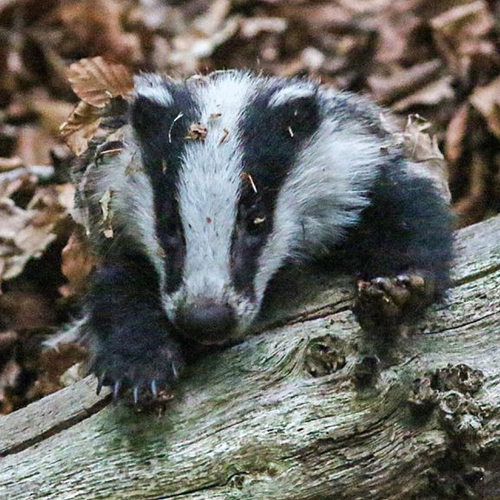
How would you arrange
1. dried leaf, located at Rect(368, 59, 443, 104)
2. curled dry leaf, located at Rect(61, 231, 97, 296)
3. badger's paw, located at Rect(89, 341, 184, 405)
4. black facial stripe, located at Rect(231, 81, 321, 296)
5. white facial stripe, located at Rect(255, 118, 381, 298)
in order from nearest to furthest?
badger's paw, located at Rect(89, 341, 184, 405)
black facial stripe, located at Rect(231, 81, 321, 296)
white facial stripe, located at Rect(255, 118, 381, 298)
curled dry leaf, located at Rect(61, 231, 97, 296)
dried leaf, located at Rect(368, 59, 443, 104)

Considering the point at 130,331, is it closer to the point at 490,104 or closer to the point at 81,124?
the point at 81,124

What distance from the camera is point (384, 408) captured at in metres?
3.68

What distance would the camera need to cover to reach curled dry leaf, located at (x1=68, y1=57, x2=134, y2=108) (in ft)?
17.3

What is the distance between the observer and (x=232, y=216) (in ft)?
12.8

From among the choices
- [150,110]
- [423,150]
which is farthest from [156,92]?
→ [423,150]

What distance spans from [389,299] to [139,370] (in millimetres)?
984

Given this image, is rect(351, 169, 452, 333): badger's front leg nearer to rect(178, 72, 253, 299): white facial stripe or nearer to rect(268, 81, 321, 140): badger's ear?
rect(268, 81, 321, 140): badger's ear

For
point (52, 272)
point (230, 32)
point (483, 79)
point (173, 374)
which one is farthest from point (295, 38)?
point (173, 374)

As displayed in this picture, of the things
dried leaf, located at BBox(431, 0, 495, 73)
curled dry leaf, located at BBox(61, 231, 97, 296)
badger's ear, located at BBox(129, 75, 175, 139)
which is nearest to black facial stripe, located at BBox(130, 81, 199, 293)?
badger's ear, located at BBox(129, 75, 175, 139)

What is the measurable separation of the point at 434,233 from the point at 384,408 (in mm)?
947

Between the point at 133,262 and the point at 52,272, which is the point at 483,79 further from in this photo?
the point at 133,262

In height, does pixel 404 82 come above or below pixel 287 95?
above

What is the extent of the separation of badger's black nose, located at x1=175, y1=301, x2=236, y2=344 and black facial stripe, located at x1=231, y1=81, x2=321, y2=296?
156 mm

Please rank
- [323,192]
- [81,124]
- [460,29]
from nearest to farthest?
1. [323,192]
2. [81,124]
3. [460,29]
